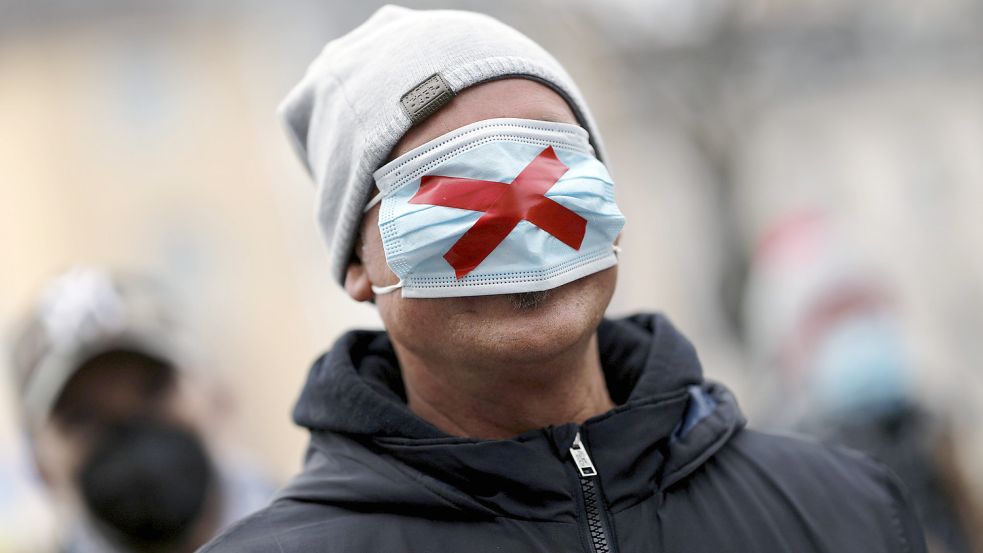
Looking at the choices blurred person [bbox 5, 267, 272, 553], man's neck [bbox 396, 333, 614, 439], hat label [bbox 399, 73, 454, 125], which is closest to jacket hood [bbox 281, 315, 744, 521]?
man's neck [bbox 396, 333, 614, 439]

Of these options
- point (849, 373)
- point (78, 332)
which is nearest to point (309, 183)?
point (849, 373)

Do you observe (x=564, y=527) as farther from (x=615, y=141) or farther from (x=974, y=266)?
(x=615, y=141)

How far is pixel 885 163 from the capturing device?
27.3m

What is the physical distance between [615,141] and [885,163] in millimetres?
7714

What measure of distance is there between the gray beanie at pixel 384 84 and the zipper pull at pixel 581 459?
0.72 m

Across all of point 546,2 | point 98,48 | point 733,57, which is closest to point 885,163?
point 546,2

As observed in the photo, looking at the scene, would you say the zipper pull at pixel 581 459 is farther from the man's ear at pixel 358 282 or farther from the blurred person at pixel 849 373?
the blurred person at pixel 849 373

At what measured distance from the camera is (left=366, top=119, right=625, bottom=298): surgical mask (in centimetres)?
232

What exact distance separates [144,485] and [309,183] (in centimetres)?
1943

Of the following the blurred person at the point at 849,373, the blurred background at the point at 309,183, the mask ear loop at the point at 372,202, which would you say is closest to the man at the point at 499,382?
the mask ear loop at the point at 372,202

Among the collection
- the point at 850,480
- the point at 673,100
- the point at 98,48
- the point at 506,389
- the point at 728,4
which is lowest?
the point at 850,480

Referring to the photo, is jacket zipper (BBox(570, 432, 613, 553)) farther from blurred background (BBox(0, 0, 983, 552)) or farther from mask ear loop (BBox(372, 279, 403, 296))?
blurred background (BBox(0, 0, 983, 552))

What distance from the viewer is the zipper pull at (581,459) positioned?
7.50ft

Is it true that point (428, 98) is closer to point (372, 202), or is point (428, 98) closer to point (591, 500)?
point (372, 202)
